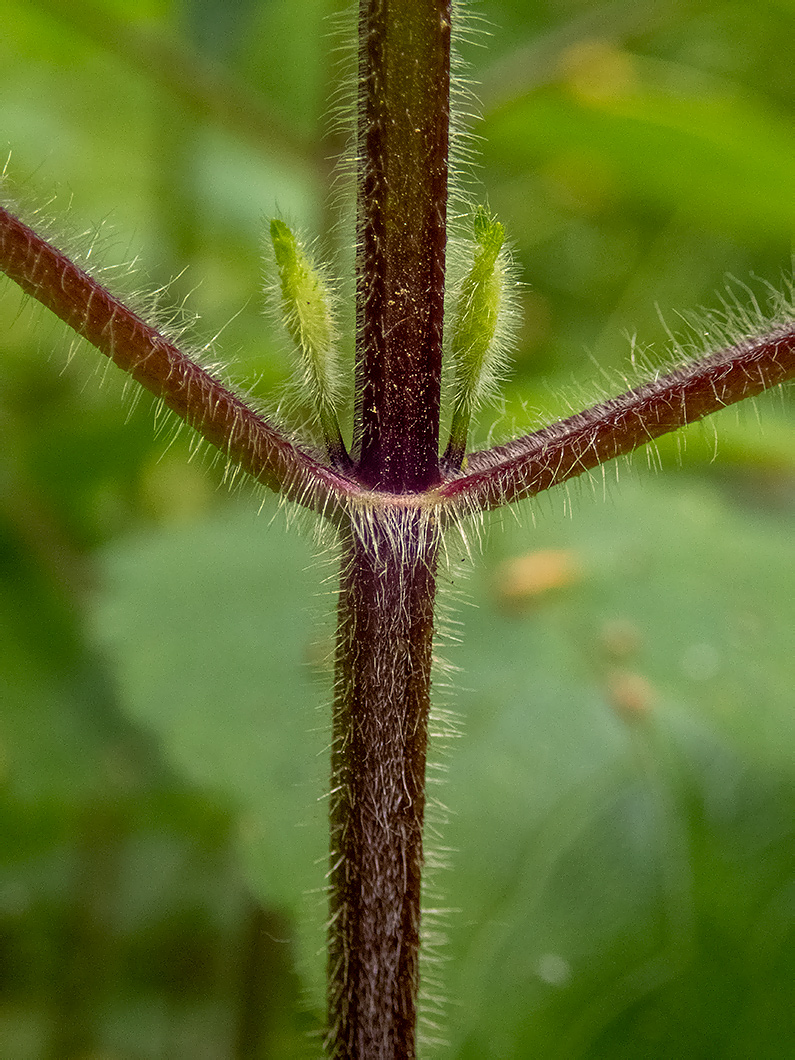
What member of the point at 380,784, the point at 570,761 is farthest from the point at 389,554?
the point at 570,761

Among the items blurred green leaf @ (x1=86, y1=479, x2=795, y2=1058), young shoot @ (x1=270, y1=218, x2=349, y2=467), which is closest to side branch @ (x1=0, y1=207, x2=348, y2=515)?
young shoot @ (x1=270, y1=218, x2=349, y2=467)

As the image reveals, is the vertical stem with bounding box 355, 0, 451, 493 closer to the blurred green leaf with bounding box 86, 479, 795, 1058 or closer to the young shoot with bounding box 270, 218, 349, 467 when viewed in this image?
the young shoot with bounding box 270, 218, 349, 467

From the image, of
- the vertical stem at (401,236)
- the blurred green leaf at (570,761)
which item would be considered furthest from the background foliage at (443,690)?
the vertical stem at (401,236)

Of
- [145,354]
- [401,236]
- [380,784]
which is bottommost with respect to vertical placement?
[380,784]

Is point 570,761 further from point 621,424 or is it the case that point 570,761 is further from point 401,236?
point 401,236

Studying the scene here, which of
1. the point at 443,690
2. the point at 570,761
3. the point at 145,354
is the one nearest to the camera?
the point at 145,354

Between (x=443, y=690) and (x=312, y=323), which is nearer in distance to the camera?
(x=312, y=323)

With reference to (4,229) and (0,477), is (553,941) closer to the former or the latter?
(4,229)

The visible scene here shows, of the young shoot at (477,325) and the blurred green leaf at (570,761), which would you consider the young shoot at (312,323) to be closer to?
the young shoot at (477,325)
